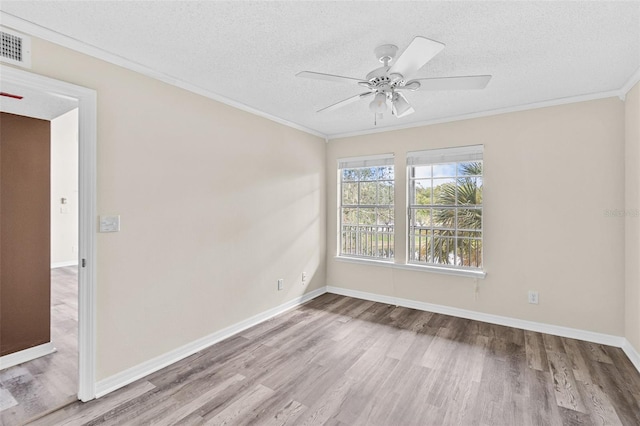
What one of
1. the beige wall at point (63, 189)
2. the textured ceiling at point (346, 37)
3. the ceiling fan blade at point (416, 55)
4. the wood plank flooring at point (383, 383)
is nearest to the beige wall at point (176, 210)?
the textured ceiling at point (346, 37)

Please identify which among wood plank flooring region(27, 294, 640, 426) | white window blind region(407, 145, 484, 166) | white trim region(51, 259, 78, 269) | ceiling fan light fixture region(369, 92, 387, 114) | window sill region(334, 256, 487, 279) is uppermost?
ceiling fan light fixture region(369, 92, 387, 114)

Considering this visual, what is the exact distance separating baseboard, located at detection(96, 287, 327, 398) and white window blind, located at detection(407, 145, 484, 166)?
2646mm

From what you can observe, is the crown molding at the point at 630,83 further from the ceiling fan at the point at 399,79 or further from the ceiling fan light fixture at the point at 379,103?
the ceiling fan light fixture at the point at 379,103

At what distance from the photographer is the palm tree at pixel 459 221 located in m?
3.82

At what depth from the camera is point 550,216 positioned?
10.9 ft

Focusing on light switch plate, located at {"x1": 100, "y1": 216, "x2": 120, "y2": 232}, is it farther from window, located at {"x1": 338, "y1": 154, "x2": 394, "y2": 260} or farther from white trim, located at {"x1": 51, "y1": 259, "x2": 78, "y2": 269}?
white trim, located at {"x1": 51, "y1": 259, "x2": 78, "y2": 269}

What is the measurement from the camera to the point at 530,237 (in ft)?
11.2

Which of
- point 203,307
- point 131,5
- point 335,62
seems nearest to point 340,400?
point 203,307

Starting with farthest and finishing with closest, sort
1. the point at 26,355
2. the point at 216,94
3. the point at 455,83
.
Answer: the point at 216,94
the point at 26,355
the point at 455,83

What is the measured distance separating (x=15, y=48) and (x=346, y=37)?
2.09 meters

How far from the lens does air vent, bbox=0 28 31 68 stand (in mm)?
1854

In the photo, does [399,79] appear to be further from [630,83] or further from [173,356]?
[173,356]

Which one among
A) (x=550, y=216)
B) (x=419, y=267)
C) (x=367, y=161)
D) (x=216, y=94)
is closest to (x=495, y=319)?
(x=419, y=267)

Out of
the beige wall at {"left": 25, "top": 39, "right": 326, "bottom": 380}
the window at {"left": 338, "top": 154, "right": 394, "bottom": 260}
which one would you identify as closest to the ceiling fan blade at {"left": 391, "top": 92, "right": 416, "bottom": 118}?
the beige wall at {"left": 25, "top": 39, "right": 326, "bottom": 380}
